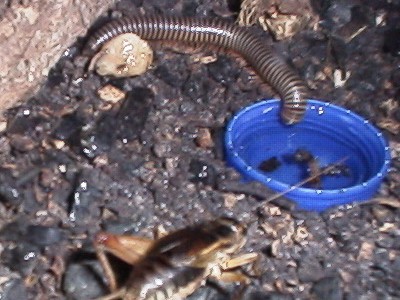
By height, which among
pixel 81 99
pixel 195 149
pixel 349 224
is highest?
pixel 81 99

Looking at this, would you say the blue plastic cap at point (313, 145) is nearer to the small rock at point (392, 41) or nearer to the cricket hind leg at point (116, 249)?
the small rock at point (392, 41)

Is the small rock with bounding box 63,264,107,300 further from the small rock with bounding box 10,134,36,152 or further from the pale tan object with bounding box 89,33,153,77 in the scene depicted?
the pale tan object with bounding box 89,33,153,77

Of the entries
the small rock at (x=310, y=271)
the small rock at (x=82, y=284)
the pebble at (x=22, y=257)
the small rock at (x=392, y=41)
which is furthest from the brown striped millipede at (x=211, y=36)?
the small rock at (x=82, y=284)

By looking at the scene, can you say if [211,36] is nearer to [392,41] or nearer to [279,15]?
[279,15]

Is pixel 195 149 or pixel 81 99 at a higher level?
pixel 81 99

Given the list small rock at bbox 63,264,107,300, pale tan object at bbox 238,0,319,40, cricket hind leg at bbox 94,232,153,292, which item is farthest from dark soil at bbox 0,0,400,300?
cricket hind leg at bbox 94,232,153,292

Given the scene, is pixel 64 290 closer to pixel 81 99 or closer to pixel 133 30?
pixel 81 99

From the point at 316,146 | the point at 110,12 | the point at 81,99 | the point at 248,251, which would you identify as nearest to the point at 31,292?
the point at 248,251
